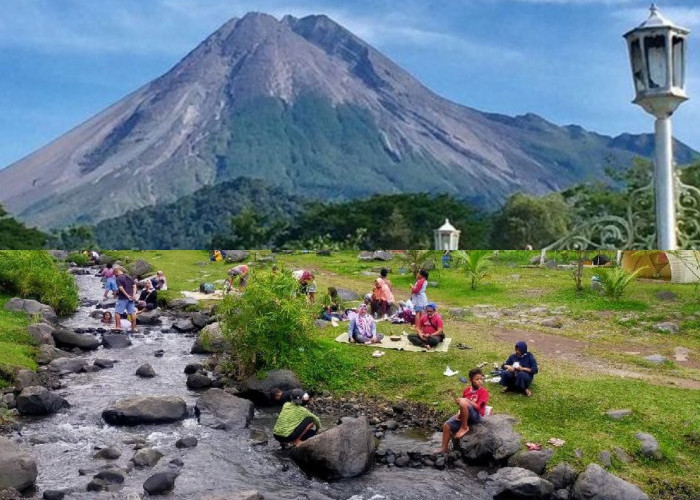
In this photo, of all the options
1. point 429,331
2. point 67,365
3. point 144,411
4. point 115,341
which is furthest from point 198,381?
point 115,341

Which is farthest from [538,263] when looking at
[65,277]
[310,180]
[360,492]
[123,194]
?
[310,180]

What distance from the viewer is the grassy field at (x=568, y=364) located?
8.98m

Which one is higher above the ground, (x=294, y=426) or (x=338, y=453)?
(x=294, y=426)

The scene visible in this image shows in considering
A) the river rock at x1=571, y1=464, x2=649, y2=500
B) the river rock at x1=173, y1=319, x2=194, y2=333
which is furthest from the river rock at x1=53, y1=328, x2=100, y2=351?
the river rock at x1=571, y1=464, x2=649, y2=500

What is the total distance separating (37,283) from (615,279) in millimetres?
12120

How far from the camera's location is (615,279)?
16281mm

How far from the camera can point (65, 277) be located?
64.5 ft

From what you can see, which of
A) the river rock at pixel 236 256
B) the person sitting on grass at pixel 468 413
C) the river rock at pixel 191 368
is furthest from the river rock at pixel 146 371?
the river rock at pixel 236 256

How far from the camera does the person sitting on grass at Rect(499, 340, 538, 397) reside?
34.4 ft

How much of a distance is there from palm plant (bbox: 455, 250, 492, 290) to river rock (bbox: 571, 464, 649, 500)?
10733 mm

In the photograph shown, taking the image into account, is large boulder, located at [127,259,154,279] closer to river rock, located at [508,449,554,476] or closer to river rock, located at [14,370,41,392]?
river rock, located at [14,370,41,392]

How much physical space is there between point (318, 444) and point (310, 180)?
186159 mm

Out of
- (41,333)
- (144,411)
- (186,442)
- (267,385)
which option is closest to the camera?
(186,442)

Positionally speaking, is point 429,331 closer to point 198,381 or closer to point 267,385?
point 267,385
